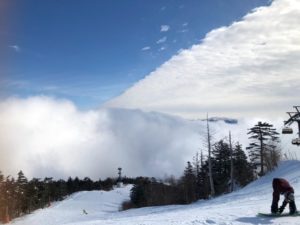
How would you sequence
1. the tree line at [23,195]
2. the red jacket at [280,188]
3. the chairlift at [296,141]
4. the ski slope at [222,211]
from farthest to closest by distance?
the tree line at [23,195]
the chairlift at [296,141]
the ski slope at [222,211]
the red jacket at [280,188]

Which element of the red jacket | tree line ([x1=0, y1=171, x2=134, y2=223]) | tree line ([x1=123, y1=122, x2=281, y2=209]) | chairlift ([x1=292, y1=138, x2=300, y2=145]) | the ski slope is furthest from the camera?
tree line ([x1=0, y1=171, x2=134, y2=223])

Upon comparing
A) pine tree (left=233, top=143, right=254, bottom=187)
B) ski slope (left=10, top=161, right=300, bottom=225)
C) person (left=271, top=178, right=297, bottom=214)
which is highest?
pine tree (left=233, top=143, right=254, bottom=187)

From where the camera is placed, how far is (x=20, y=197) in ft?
355

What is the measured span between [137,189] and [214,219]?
278 ft

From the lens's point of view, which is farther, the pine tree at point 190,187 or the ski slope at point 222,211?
the pine tree at point 190,187

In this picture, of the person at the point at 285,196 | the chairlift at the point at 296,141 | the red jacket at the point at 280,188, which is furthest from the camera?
the chairlift at the point at 296,141

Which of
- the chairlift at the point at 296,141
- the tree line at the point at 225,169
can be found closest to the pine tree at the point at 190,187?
the tree line at the point at 225,169

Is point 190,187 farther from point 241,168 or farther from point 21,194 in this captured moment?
point 21,194

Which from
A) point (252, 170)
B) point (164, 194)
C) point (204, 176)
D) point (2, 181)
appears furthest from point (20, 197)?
point (252, 170)

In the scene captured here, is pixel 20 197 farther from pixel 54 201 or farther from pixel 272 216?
pixel 272 216

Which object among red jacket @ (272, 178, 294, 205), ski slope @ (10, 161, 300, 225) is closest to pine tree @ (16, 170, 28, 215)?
ski slope @ (10, 161, 300, 225)

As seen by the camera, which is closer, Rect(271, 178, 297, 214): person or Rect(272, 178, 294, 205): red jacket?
Rect(271, 178, 297, 214): person

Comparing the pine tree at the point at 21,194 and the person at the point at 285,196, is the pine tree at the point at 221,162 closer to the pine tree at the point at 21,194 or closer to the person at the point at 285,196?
the pine tree at the point at 21,194

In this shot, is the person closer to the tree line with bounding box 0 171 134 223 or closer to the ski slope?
the ski slope
